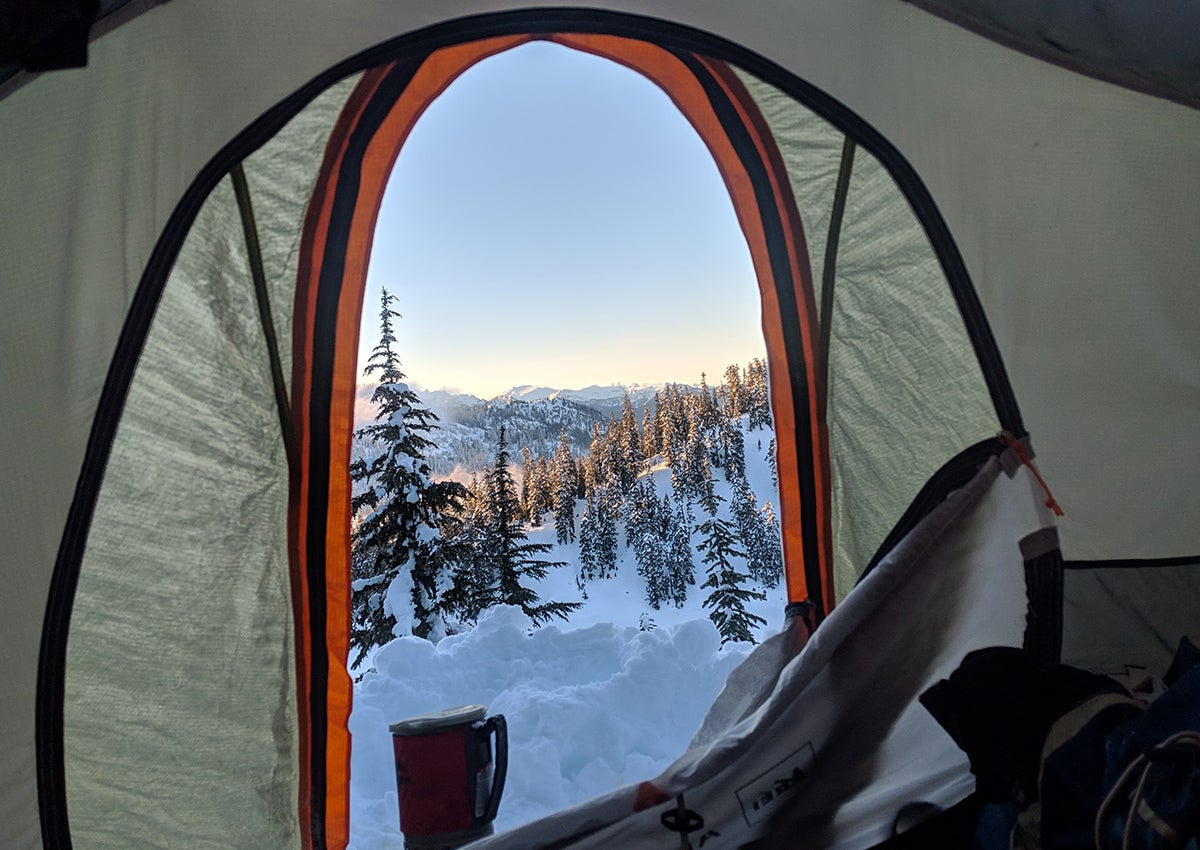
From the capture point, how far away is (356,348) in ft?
8.21

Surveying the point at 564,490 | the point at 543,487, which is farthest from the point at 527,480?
the point at 564,490

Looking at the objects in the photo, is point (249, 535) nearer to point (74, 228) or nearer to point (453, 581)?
point (74, 228)

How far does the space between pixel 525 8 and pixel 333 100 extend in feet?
2.31

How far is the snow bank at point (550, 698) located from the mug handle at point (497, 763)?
697 mm

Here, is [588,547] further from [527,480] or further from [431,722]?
[431,722]

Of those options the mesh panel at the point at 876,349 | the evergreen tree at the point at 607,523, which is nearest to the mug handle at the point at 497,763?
the mesh panel at the point at 876,349

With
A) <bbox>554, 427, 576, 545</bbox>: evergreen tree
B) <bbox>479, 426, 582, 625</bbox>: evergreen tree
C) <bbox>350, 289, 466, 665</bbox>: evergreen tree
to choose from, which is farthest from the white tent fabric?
<bbox>554, 427, 576, 545</bbox>: evergreen tree

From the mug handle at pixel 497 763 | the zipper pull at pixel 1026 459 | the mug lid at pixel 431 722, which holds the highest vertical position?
the zipper pull at pixel 1026 459

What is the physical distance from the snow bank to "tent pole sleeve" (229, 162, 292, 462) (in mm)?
1628

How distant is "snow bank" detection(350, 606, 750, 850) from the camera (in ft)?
11.4

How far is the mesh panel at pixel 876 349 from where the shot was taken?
2066mm

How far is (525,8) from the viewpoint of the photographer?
5.98ft

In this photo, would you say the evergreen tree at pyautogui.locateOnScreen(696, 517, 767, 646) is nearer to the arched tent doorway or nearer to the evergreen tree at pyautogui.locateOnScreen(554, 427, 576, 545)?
the evergreen tree at pyautogui.locateOnScreen(554, 427, 576, 545)

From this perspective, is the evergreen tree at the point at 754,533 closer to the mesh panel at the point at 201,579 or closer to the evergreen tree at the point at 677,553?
the evergreen tree at the point at 677,553
